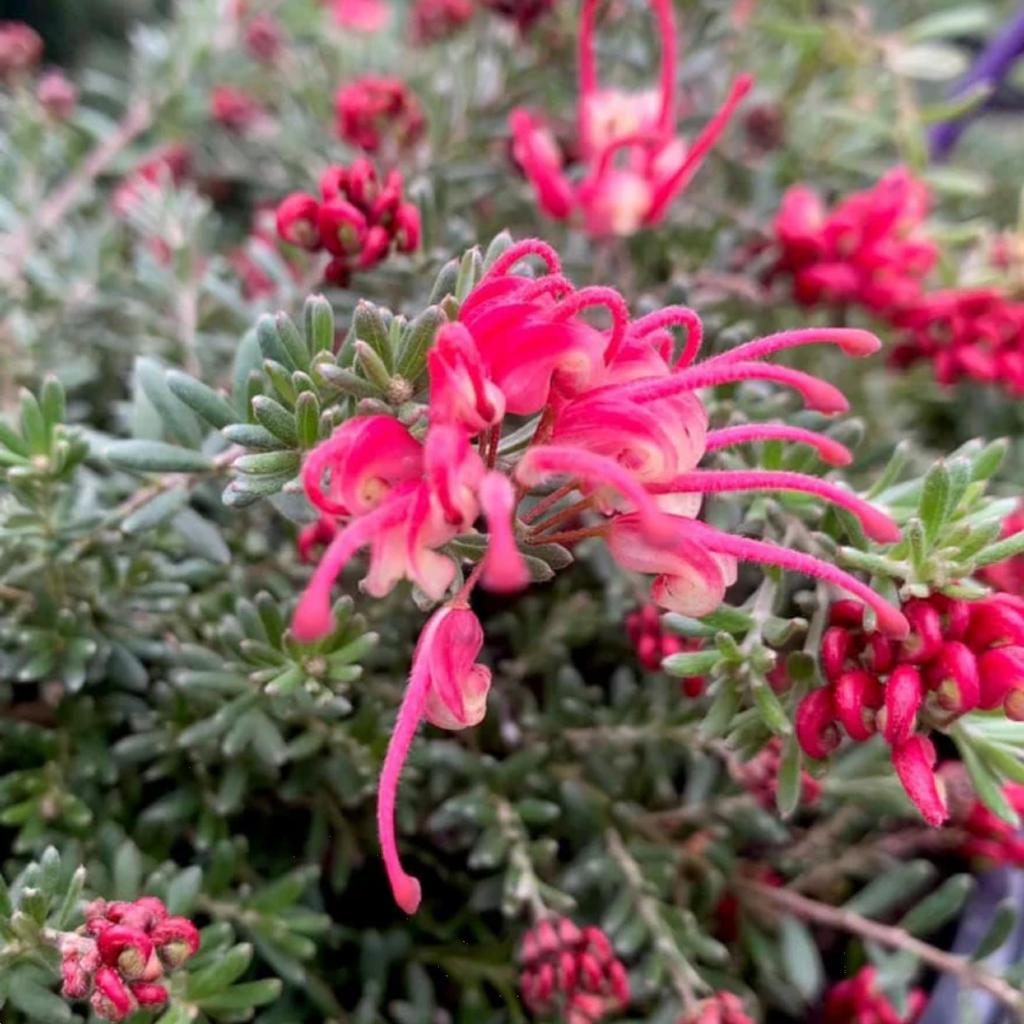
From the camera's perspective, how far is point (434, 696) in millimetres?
452

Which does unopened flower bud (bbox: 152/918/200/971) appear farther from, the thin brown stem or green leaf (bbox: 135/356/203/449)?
the thin brown stem

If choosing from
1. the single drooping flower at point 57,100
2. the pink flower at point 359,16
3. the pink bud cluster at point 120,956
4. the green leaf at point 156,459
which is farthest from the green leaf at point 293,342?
the pink flower at point 359,16

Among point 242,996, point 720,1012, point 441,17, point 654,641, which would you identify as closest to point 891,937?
point 720,1012

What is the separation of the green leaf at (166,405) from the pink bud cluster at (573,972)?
35 centimetres

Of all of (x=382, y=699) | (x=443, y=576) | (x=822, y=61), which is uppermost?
(x=822, y=61)

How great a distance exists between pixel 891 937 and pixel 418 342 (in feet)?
1.84

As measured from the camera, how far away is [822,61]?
3.62ft

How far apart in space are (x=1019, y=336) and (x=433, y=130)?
20.7 inches

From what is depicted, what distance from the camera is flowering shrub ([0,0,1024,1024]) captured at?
1.48ft

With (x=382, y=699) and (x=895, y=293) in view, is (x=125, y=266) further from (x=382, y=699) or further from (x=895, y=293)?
(x=895, y=293)

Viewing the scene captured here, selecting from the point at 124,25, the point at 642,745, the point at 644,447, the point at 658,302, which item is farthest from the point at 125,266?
the point at 124,25

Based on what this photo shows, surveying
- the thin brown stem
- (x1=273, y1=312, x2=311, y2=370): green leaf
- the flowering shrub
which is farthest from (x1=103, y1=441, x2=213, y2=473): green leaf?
the thin brown stem

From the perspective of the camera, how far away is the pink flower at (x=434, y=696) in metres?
0.41

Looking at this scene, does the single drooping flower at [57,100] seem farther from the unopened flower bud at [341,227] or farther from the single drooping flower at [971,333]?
the single drooping flower at [971,333]
